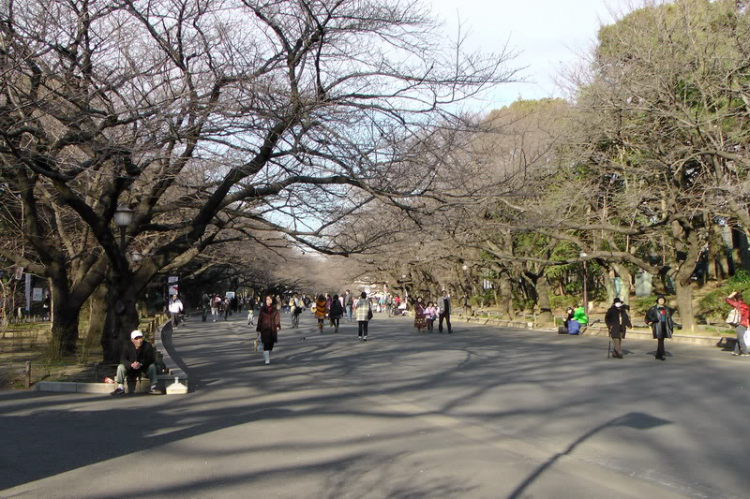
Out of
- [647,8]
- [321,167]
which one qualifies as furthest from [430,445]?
[647,8]

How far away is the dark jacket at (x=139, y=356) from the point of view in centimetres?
1230

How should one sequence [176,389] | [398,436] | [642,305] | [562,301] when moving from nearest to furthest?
[398,436]
[176,389]
[642,305]
[562,301]

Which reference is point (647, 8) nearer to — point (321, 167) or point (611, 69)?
point (611, 69)

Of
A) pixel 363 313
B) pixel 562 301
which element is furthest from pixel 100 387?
pixel 562 301

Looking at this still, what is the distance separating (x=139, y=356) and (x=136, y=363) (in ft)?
0.62

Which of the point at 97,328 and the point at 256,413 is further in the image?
the point at 97,328

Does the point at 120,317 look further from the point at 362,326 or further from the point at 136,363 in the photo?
the point at 362,326

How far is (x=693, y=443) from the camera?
7.95 m

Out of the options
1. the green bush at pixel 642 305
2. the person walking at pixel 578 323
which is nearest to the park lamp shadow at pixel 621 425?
the person walking at pixel 578 323

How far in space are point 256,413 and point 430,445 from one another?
3091 millimetres

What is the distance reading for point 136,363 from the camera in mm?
12211

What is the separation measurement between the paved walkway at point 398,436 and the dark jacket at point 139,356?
0.80 meters

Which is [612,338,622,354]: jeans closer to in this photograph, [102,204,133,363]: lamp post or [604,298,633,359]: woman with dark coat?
[604,298,633,359]: woman with dark coat

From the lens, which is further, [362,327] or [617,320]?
[362,327]
